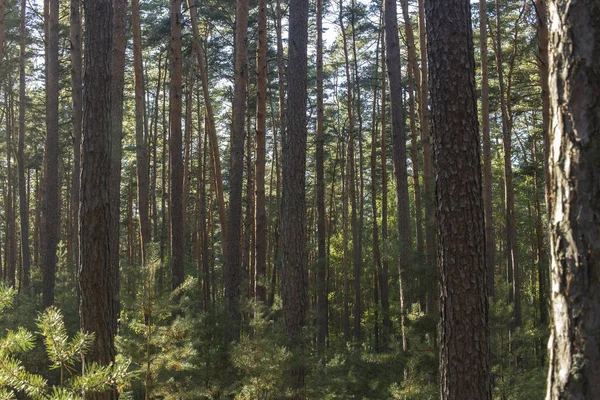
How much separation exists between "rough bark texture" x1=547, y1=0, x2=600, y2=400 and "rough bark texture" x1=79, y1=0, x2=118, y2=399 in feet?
13.7

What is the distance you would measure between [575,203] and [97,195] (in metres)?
4.34

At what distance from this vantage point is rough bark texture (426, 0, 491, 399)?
420 centimetres

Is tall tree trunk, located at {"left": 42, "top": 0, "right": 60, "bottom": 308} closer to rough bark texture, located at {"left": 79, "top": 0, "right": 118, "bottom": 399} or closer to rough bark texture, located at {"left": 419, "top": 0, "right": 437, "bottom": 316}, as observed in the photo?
rough bark texture, located at {"left": 79, "top": 0, "right": 118, "bottom": 399}

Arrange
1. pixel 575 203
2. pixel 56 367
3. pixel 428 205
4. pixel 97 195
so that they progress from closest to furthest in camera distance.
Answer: pixel 575 203 → pixel 56 367 → pixel 97 195 → pixel 428 205

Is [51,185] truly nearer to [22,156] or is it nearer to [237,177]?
[237,177]

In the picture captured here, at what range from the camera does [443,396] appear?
4.28 metres

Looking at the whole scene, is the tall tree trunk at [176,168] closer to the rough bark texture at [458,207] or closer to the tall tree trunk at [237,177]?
the tall tree trunk at [237,177]

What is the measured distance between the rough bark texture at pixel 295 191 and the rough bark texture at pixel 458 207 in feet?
11.0

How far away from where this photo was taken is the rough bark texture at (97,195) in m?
5.00

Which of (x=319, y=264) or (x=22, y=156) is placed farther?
(x=22, y=156)

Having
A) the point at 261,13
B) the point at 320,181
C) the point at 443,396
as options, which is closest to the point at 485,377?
the point at 443,396

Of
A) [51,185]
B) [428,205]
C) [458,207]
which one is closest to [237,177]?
[428,205]

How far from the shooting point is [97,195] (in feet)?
16.6

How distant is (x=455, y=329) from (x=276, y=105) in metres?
23.3
